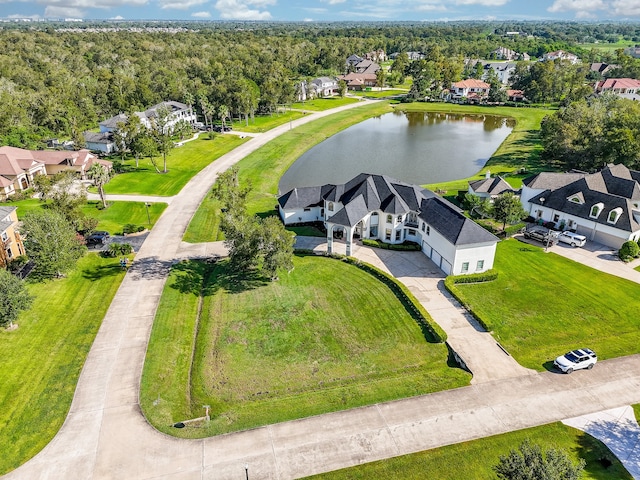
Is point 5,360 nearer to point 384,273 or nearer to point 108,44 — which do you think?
point 384,273

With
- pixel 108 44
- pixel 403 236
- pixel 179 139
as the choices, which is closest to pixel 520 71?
pixel 179 139

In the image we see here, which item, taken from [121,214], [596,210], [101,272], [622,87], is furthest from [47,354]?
[622,87]

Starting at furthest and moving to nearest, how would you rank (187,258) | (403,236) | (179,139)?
1. (179,139)
2. (403,236)
3. (187,258)

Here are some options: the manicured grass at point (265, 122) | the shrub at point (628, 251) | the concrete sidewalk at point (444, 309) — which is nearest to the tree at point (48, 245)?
the concrete sidewalk at point (444, 309)

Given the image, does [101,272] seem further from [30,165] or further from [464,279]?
[464,279]

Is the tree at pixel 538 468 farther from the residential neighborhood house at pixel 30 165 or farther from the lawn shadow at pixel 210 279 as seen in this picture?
the residential neighborhood house at pixel 30 165

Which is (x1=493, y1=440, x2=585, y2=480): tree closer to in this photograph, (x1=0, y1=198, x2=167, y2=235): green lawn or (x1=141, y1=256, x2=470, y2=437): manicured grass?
(x1=141, y1=256, x2=470, y2=437): manicured grass
